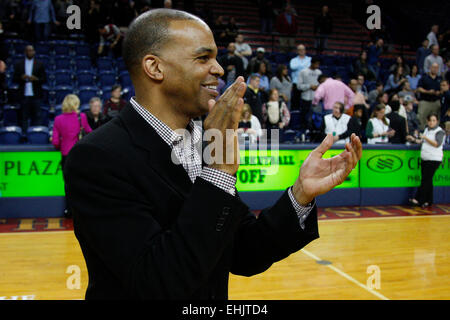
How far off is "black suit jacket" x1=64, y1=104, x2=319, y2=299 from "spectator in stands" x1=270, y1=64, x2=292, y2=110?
27.5 ft

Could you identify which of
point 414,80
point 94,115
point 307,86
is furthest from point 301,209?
point 414,80

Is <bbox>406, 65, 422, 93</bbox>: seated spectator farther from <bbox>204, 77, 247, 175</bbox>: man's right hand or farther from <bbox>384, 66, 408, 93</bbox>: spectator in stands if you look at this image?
<bbox>204, 77, 247, 175</bbox>: man's right hand

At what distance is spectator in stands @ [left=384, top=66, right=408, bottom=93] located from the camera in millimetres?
11474

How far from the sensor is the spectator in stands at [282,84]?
31.3ft

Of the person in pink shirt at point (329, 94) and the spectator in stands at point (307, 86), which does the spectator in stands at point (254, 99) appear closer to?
the person in pink shirt at point (329, 94)

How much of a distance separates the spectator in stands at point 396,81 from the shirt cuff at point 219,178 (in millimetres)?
11153

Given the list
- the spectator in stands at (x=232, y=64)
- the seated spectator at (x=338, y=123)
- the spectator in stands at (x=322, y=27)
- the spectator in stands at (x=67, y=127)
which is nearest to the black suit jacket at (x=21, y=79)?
the spectator in stands at (x=67, y=127)

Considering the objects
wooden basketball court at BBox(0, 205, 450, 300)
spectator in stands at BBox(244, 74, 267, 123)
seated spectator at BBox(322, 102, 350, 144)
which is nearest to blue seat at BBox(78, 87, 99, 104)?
spectator in stands at BBox(244, 74, 267, 123)

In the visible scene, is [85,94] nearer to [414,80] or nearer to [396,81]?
[396,81]

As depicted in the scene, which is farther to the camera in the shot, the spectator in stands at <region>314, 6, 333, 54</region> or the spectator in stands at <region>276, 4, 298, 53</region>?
the spectator in stands at <region>314, 6, 333, 54</region>

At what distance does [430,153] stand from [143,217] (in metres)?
7.20

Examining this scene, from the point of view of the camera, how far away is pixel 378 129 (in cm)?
838

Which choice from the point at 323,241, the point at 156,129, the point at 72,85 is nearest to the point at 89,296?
the point at 156,129
